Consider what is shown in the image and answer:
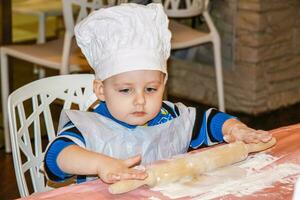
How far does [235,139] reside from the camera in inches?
59.0

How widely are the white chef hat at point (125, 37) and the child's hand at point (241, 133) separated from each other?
194 millimetres

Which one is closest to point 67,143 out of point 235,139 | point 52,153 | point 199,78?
point 52,153

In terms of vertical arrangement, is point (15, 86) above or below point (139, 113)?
below

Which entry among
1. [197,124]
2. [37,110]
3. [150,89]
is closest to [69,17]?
[37,110]

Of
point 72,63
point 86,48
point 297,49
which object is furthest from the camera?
point 297,49

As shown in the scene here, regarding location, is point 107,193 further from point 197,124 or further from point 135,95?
point 197,124

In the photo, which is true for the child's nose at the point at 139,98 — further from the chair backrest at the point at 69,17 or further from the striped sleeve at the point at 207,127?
the chair backrest at the point at 69,17

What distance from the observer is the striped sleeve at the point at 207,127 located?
5.24ft

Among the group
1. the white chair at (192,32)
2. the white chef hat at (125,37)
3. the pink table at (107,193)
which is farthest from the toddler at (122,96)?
the white chair at (192,32)

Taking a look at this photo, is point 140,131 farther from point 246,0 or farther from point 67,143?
point 246,0

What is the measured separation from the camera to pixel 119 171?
1.21 m

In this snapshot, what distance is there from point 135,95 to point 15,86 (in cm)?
279

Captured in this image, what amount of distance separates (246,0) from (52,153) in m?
2.45

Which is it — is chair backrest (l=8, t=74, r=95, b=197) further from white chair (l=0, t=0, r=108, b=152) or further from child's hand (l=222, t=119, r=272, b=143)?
white chair (l=0, t=0, r=108, b=152)
